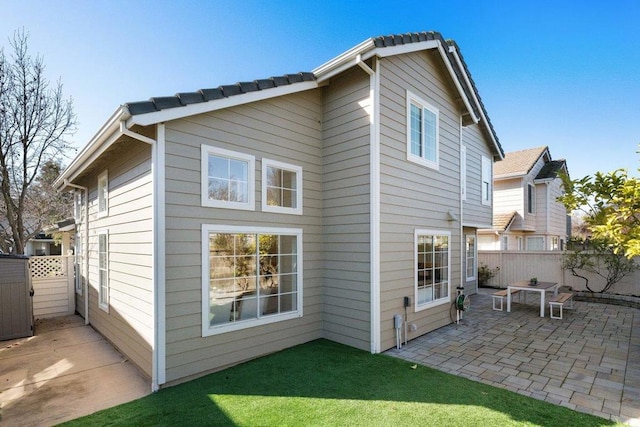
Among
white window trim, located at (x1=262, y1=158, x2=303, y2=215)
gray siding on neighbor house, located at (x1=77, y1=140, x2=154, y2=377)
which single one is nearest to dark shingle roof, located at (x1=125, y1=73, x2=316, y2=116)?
gray siding on neighbor house, located at (x1=77, y1=140, x2=154, y2=377)

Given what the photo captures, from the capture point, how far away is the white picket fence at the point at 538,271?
10.3m

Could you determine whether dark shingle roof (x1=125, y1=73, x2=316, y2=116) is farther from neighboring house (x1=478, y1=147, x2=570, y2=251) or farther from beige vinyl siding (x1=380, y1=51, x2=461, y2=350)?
neighboring house (x1=478, y1=147, x2=570, y2=251)

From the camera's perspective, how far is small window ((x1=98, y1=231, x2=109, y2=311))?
6281 mm

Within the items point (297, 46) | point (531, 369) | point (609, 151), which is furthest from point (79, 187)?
point (609, 151)

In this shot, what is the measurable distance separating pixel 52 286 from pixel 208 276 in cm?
726

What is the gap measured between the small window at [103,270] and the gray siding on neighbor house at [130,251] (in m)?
0.16

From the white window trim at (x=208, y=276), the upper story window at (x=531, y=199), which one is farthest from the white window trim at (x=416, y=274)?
the upper story window at (x=531, y=199)

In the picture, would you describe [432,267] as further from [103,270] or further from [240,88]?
[103,270]

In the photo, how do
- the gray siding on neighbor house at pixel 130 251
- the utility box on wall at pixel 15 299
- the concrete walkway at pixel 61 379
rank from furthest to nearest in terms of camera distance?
the utility box on wall at pixel 15 299 → the gray siding on neighbor house at pixel 130 251 → the concrete walkway at pixel 61 379

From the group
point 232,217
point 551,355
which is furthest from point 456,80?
point 232,217

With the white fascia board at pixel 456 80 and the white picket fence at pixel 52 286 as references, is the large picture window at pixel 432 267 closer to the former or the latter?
the white fascia board at pixel 456 80

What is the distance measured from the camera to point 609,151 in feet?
52.1

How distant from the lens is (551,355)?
545 centimetres

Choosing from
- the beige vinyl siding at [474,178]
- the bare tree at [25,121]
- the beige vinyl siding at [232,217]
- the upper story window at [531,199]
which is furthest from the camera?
the upper story window at [531,199]
